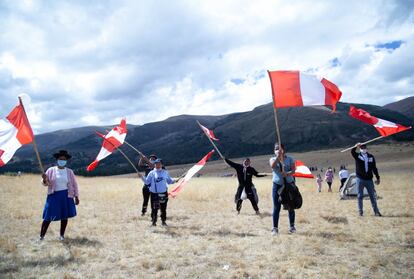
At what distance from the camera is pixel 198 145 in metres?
198

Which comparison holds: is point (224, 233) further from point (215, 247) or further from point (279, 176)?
point (279, 176)

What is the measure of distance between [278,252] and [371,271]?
1.77 m

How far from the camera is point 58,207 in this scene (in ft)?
26.9

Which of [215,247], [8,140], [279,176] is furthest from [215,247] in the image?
[8,140]

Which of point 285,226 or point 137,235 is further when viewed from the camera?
point 285,226

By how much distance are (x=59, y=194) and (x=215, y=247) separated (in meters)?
3.94

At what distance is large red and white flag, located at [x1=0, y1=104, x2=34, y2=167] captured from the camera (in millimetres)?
8078

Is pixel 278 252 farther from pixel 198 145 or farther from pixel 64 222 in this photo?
pixel 198 145

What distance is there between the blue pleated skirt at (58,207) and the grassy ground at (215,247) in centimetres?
62

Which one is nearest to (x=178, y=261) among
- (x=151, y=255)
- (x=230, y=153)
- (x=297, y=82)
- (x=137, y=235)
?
(x=151, y=255)

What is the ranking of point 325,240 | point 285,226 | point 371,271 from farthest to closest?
point 285,226
point 325,240
point 371,271

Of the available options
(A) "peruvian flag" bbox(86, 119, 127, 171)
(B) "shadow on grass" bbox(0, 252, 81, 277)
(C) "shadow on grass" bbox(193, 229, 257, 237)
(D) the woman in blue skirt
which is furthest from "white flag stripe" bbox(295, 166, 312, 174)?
(B) "shadow on grass" bbox(0, 252, 81, 277)

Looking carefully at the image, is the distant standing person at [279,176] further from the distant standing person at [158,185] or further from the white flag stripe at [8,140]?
the white flag stripe at [8,140]

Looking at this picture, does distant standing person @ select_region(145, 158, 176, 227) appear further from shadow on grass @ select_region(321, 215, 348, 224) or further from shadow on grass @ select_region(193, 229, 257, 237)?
shadow on grass @ select_region(321, 215, 348, 224)
